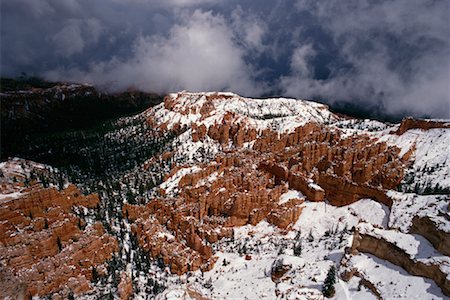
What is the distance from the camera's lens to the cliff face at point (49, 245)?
60.4 metres

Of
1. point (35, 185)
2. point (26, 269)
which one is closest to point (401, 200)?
point (26, 269)

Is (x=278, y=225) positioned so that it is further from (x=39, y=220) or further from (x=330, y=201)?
(x=39, y=220)

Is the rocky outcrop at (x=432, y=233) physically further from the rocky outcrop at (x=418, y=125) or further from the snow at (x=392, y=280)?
the rocky outcrop at (x=418, y=125)

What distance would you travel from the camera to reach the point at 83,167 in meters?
140

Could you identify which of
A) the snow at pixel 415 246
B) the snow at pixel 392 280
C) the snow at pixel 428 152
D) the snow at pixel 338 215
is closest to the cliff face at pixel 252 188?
the snow at pixel 338 215

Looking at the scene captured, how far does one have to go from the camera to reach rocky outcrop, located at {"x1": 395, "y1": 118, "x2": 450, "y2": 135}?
11150 cm

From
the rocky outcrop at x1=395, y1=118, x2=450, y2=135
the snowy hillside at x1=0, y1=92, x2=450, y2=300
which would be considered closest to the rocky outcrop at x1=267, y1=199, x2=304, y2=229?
the snowy hillside at x1=0, y1=92, x2=450, y2=300

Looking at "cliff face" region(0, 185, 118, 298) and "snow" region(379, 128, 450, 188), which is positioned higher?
"snow" region(379, 128, 450, 188)

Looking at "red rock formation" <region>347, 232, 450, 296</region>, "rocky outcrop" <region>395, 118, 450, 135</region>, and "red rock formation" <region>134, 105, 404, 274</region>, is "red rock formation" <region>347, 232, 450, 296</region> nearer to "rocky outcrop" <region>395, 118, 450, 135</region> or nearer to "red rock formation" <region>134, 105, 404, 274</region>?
"red rock formation" <region>134, 105, 404, 274</region>

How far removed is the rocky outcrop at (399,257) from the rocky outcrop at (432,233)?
3614 mm

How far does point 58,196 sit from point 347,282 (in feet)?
227

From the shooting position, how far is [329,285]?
Result: 4559 cm

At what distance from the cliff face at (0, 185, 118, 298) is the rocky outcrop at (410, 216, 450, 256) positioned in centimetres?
5984

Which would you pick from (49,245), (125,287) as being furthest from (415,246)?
(49,245)
